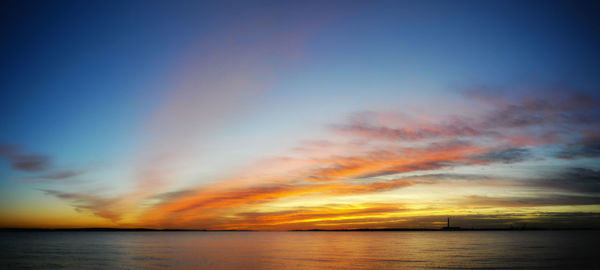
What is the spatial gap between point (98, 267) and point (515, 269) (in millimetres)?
54492

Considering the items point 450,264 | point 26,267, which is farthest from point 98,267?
point 450,264

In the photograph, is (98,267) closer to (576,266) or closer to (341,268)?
(341,268)

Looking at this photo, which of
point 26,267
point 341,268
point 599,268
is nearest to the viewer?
point 599,268

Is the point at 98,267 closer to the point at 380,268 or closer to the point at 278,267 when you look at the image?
the point at 278,267

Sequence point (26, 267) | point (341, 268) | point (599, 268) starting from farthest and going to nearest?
1. point (26, 267)
2. point (341, 268)
3. point (599, 268)

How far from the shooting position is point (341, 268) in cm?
4697

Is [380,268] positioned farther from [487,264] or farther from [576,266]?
[576,266]

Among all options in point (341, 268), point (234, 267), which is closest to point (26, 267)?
point (234, 267)

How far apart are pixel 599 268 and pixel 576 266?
3.07m

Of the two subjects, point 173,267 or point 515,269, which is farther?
point 173,267

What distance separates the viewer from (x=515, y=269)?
44281mm

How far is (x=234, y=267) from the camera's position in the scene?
49219 mm

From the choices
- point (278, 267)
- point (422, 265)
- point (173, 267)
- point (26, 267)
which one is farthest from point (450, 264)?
point (26, 267)

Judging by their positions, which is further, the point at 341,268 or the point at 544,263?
the point at 544,263
